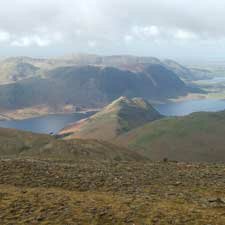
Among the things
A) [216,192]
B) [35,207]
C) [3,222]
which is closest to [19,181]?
[35,207]

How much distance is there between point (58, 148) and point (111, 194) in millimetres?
73454

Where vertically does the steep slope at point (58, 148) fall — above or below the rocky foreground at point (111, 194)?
below

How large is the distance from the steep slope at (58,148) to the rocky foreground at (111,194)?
150 feet

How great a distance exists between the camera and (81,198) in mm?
25594

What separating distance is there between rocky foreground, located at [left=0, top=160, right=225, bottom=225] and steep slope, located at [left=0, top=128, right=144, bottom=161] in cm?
4586

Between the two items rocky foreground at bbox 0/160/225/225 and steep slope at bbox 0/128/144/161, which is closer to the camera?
rocky foreground at bbox 0/160/225/225

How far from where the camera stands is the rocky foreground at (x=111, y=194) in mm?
21734

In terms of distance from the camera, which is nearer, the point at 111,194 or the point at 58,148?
the point at 111,194

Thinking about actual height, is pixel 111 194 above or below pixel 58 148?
above

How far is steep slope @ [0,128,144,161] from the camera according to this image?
94.8 metres

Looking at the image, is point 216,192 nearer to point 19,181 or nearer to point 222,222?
point 222,222

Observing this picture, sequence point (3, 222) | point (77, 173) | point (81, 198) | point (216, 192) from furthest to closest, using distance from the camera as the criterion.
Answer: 1. point (77, 173)
2. point (216, 192)
3. point (81, 198)
4. point (3, 222)

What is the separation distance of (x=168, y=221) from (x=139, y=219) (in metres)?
1.57

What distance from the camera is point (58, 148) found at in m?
99.8
